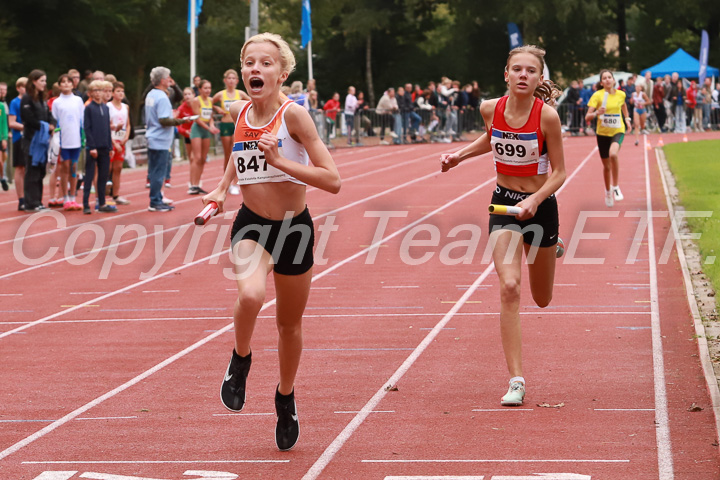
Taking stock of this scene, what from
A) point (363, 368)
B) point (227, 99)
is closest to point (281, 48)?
point (363, 368)

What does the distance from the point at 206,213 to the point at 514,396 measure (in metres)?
2.22

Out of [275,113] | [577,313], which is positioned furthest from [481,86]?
[275,113]

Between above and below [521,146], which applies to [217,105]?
below

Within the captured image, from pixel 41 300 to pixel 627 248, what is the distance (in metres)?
6.37

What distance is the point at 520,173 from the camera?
7508 mm

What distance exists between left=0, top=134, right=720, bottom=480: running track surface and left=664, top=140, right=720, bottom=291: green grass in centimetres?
40

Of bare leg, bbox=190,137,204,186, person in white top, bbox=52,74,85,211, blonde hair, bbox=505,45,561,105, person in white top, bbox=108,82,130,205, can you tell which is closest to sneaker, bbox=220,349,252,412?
blonde hair, bbox=505,45,561,105

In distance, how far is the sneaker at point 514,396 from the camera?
707cm

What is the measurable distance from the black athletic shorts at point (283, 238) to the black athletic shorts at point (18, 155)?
13999 millimetres

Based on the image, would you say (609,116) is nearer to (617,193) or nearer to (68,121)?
(617,193)

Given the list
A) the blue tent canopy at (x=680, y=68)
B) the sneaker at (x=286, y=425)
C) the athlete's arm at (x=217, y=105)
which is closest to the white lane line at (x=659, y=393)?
the sneaker at (x=286, y=425)

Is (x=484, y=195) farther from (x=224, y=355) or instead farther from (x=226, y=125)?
(x=224, y=355)

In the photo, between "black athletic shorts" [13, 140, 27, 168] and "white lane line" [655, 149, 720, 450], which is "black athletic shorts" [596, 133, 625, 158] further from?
"black athletic shorts" [13, 140, 27, 168]

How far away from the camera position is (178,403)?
7.34m
